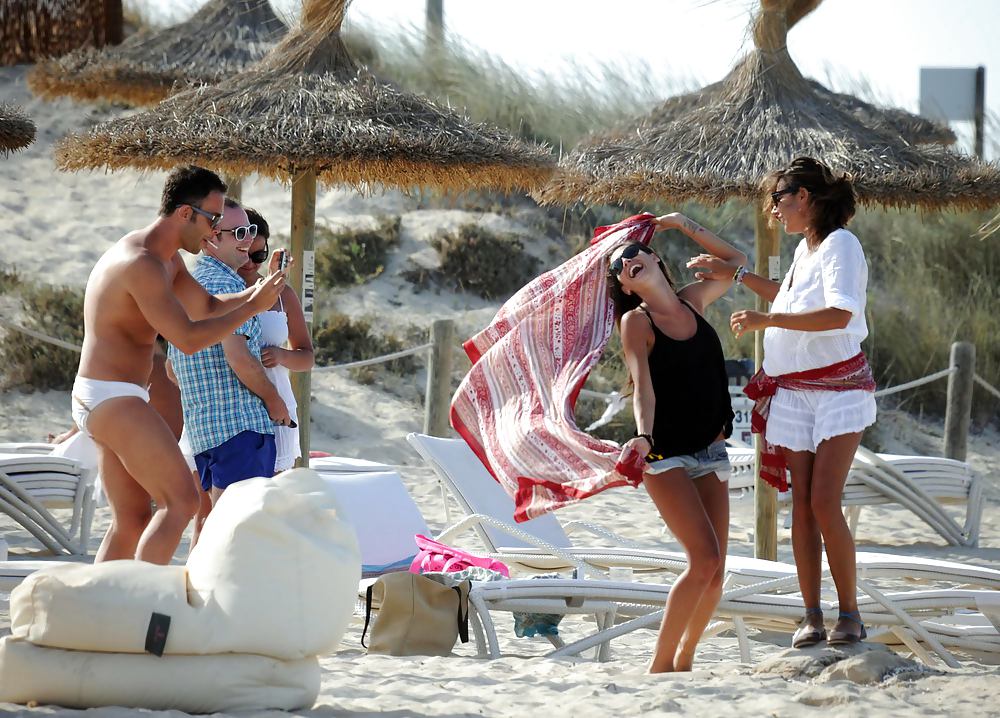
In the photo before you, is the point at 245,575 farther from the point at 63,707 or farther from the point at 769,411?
the point at 769,411

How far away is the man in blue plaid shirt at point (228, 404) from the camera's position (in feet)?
14.0

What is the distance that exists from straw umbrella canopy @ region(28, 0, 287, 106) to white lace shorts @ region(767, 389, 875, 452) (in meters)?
7.30

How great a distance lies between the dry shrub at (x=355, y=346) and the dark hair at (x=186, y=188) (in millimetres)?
8211

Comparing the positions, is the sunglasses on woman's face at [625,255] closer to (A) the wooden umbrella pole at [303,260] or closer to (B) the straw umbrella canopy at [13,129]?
(A) the wooden umbrella pole at [303,260]

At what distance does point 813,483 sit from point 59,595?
88.4 inches

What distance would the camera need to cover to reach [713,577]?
3812mm

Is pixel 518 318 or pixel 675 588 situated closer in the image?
pixel 675 588

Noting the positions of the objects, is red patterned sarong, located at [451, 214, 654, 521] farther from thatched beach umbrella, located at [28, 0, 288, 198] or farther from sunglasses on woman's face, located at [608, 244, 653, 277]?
thatched beach umbrella, located at [28, 0, 288, 198]

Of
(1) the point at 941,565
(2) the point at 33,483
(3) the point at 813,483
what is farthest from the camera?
(2) the point at 33,483

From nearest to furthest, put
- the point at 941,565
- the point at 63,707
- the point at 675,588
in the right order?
the point at 63,707 → the point at 675,588 → the point at 941,565

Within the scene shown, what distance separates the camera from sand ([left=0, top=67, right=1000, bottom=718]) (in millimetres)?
3387

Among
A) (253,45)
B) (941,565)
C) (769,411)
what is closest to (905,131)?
(253,45)

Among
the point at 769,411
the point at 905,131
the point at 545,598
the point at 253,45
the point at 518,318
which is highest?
the point at 253,45

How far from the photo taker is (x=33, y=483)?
662 cm
